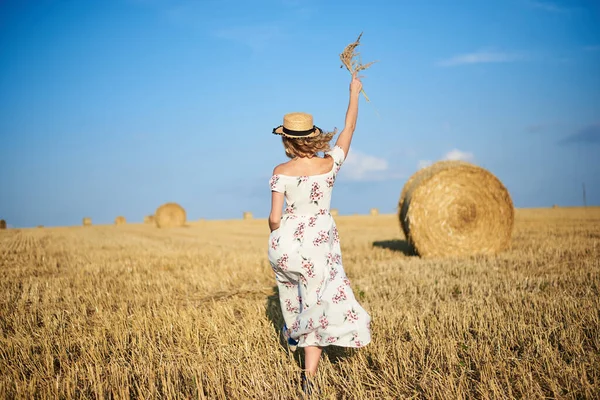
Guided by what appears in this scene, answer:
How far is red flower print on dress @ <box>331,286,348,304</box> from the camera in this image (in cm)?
321

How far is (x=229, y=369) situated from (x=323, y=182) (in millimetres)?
1549

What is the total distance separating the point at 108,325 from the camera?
15.8ft

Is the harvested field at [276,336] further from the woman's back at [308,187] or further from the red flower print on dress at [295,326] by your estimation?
the woman's back at [308,187]

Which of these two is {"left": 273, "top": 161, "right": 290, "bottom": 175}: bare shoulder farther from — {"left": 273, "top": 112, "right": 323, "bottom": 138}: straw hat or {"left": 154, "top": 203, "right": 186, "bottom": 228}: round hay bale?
{"left": 154, "top": 203, "right": 186, "bottom": 228}: round hay bale

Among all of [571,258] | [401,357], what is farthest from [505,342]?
[571,258]

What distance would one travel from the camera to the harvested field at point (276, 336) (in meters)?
3.17

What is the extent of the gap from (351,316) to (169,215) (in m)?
25.9

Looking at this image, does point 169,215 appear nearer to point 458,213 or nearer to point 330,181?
point 458,213

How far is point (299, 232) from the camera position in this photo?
323 cm

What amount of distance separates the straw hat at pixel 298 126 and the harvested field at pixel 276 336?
1696 millimetres

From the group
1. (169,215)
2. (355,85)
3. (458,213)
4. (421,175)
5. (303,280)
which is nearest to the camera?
(303,280)

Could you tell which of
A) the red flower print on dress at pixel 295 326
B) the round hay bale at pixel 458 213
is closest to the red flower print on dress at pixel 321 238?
the red flower print on dress at pixel 295 326

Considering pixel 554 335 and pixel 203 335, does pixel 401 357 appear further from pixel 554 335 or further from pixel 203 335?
pixel 203 335

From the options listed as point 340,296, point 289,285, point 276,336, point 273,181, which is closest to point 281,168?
point 273,181
